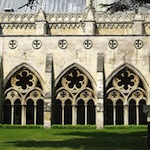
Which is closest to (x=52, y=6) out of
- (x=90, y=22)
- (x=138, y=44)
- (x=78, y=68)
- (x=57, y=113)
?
(x=90, y=22)

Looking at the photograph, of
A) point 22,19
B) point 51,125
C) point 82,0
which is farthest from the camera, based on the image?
point 82,0

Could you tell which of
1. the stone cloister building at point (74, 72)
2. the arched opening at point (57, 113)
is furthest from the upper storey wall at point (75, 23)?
the arched opening at point (57, 113)

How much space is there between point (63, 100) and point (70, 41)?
192 inches

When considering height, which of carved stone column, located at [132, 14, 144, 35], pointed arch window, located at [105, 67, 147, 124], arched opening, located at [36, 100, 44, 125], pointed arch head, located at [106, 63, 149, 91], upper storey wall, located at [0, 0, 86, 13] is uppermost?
upper storey wall, located at [0, 0, 86, 13]

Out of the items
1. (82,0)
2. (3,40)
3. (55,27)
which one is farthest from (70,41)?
(82,0)

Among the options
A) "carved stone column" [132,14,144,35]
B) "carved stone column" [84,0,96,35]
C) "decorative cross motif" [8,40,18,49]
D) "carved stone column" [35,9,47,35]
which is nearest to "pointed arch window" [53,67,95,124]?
"decorative cross motif" [8,40,18,49]

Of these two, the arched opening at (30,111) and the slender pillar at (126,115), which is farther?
the arched opening at (30,111)

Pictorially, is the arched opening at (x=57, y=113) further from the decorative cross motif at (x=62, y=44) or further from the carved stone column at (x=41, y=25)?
the carved stone column at (x=41, y=25)

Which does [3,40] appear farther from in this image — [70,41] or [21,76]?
[70,41]

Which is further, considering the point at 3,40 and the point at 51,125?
the point at 3,40

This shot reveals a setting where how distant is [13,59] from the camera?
32719 millimetres

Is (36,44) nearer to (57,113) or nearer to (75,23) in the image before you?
(57,113)

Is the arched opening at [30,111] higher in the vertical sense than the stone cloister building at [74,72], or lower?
lower

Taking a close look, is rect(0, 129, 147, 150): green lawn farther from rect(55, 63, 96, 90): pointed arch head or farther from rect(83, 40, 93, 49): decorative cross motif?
rect(83, 40, 93, 49): decorative cross motif
